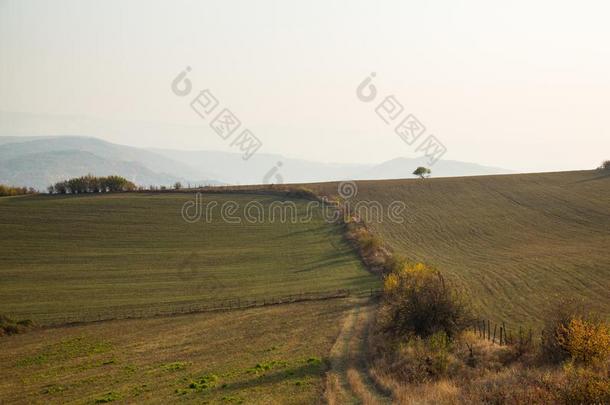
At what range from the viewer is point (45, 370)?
96.5 feet

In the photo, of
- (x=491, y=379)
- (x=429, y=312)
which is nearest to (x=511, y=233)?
(x=429, y=312)

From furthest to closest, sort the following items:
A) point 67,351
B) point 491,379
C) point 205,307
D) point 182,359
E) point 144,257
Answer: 1. point 144,257
2. point 205,307
3. point 67,351
4. point 182,359
5. point 491,379

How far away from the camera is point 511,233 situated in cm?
6844

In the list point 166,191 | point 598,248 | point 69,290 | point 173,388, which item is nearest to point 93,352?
point 173,388

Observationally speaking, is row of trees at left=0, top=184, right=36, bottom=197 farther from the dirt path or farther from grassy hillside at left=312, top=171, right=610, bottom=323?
the dirt path

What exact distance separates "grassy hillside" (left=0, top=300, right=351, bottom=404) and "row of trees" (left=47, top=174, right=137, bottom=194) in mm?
56878

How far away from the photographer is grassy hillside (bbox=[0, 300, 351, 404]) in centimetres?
2286

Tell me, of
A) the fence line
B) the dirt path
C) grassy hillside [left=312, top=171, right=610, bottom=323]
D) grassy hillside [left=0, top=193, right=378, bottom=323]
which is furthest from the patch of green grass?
grassy hillside [left=312, top=171, right=610, bottom=323]

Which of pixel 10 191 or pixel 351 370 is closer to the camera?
pixel 351 370

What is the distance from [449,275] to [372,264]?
31.8ft

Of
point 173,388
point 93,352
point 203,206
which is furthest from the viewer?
point 203,206

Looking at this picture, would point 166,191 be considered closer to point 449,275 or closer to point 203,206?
point 203,206

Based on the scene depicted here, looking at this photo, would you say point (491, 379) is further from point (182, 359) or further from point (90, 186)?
point (90, 186)

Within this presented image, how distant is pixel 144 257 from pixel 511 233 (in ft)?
154
